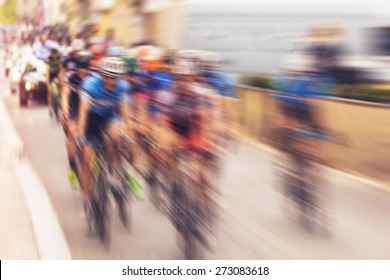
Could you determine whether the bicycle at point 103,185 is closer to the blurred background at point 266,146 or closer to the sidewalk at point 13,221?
the blurred background at point 266,146

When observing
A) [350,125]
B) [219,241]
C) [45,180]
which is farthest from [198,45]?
[219,241]

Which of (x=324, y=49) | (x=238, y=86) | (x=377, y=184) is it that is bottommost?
(x=377, y=184)

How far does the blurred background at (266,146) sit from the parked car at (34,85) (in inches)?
14.4

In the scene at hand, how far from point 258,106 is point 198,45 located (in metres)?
1.63

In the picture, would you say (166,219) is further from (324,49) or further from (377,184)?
(377,184)

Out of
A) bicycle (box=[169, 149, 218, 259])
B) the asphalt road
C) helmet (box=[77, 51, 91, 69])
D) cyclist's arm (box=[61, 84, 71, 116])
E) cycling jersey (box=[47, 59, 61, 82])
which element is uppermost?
helmet (box=[77, 51, 91, 69])

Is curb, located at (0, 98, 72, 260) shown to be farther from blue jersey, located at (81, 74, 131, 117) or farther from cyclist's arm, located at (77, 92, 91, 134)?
blue jersey, located at (81, 74, 131, 117)

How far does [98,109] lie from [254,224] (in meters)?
Answer: 1.61

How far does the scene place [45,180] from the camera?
730 centimetres

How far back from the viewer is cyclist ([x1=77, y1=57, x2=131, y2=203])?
16.3ft

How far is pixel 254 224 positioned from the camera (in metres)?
5.82

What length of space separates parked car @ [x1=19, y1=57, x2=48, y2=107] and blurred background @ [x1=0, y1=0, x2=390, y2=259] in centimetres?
36

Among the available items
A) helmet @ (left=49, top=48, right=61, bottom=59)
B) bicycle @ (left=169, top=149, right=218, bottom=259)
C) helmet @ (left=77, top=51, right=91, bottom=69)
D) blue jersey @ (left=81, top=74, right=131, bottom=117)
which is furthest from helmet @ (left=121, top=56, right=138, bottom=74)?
helmet @ (left=49, top=48, right=61, bottom=59)

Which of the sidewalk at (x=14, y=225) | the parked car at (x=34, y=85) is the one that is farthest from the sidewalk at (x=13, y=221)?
the parked car at (x=34, y=85)
